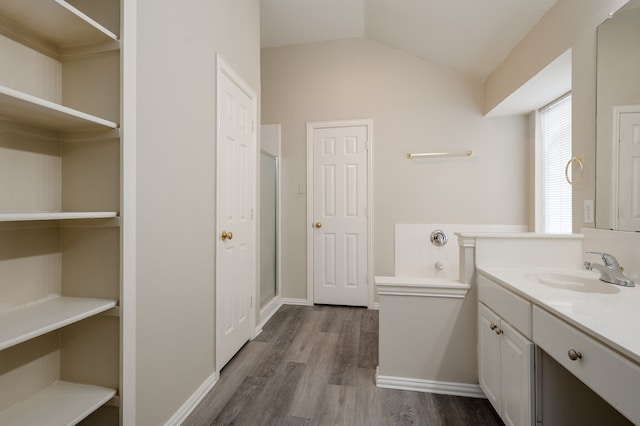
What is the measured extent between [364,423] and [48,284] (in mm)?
1559

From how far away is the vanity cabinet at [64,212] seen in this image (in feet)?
3.23

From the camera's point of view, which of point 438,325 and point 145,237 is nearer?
point 145,237

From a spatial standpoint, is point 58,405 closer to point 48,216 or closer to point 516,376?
point 48,216

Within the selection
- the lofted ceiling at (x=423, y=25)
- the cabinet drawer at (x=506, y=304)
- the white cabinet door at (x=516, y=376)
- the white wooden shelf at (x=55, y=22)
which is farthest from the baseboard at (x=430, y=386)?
the lofted ceiling at (x=423, y=25)

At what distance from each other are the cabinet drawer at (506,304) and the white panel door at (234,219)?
159cm

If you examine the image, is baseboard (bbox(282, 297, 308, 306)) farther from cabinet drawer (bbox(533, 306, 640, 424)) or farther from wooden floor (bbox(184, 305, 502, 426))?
cabinet drawer (bbox(533, 306, 640, 424))

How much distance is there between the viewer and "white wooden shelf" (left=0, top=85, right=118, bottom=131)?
803mm

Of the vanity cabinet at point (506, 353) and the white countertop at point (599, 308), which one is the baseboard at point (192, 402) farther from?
the white countertop at point (599, 308)

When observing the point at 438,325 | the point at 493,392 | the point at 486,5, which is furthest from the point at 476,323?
the point at 486,5

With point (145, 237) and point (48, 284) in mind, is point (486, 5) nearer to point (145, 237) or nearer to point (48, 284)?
point (145, 237)

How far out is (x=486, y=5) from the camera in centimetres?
220

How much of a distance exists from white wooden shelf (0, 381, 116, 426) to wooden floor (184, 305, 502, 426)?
0.62 metres

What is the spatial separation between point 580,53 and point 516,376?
5.93ft

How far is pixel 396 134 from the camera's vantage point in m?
3.27
